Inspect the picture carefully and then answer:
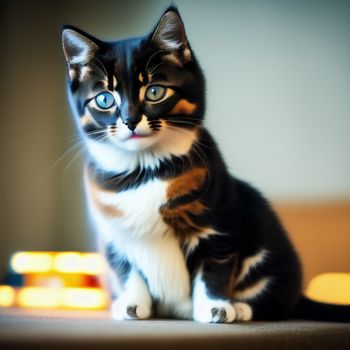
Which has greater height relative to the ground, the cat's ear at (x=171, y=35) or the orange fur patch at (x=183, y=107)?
the cat's ear at (x=171, y=35)

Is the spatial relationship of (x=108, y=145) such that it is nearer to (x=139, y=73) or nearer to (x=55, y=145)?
(x=139, y=73)

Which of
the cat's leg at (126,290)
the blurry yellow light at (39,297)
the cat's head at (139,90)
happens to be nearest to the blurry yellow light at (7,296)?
the blurry yellow light at (39,297)

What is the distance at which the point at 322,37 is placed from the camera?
1.62 m

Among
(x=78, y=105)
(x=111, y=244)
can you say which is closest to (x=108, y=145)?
(x=78, y=105)

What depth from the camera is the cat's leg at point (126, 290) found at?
1.12m

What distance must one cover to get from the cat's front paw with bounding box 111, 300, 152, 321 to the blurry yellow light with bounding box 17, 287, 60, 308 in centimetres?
62

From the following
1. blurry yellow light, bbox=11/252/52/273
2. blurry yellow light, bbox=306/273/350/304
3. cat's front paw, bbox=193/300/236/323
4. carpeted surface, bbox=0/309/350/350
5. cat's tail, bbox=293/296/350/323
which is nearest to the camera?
carpeted surface, bbox=0/309/350/350

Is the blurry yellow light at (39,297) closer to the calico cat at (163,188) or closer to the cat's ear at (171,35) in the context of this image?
the calico cat at (163,188)

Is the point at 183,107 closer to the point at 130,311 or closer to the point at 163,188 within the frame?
the point at 163,188

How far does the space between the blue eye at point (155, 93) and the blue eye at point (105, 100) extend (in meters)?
0.08

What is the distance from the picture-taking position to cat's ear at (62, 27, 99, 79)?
43.5 inches

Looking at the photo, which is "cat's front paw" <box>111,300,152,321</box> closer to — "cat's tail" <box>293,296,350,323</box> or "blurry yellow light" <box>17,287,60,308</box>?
"cat's tail" <box>293,296,350,323</box>

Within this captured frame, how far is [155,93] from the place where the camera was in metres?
1.08

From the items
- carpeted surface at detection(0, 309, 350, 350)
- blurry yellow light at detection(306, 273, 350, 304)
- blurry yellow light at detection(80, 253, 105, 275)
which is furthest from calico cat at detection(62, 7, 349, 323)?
blurry yellow light at detection(80, 253, 105, 275)
